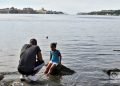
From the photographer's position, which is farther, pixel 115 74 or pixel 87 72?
pixel 87 72

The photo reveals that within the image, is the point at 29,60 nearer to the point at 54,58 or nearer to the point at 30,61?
the point at 30,61

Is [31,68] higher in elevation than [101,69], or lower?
higher

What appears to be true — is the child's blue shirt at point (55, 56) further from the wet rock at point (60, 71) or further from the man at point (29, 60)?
the man at point (29, 60)

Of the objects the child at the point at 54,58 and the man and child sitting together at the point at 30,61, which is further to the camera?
the child at the point at 54,58

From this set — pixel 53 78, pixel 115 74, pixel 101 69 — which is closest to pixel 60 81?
pixel 53 78

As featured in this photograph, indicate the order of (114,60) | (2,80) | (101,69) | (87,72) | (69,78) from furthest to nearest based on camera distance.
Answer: (114,60) < (101,69) < (87,72) < (69,78) < (2,80)

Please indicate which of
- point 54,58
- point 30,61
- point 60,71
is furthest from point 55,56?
point 30,61

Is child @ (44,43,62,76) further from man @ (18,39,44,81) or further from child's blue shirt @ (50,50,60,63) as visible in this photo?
man @ (18,39,44,81)

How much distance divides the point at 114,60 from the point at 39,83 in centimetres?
1398

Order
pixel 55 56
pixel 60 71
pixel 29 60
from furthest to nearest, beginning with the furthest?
pixel 60 71, pixel 55 56, pixel 29 60

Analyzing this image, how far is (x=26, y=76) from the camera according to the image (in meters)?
18.8

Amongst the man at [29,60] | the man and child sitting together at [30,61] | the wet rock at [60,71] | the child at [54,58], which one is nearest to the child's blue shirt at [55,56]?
the child at [54,58]

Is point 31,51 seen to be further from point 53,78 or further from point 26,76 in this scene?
point 53,78

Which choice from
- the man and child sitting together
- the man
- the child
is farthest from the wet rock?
the man
